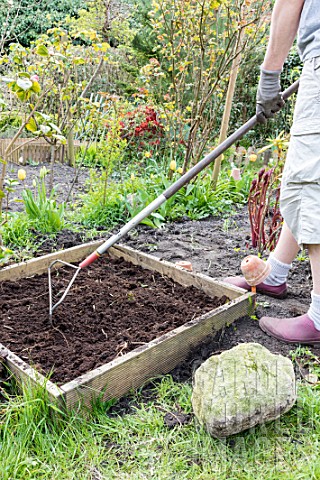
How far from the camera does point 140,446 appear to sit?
186cm

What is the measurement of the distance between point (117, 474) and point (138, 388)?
0.49 metres

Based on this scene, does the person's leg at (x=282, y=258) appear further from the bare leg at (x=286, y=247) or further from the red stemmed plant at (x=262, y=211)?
the red stemmed plant at (x=262, y=211)

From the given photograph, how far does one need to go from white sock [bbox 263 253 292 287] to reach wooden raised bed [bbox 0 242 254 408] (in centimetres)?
34

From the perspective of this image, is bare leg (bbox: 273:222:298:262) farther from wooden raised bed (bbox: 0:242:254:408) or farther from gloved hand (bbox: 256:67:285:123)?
gloved hand (bbox: 256:67:285:123)

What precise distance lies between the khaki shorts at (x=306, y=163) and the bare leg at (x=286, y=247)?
0.38 meters

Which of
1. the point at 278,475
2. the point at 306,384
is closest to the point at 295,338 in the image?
the point at 306,384

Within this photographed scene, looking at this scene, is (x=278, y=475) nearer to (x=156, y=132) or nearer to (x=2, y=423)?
(x=2, y=423)

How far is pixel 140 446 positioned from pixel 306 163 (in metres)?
1.47

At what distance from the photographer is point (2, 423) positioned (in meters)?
1.90

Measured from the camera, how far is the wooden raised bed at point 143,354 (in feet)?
6.37

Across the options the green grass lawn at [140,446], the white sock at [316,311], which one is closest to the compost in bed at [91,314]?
the green grass lawn at [140,446]

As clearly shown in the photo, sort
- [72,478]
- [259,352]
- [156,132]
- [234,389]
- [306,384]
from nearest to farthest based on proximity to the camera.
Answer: [72,478] → [234,389] → [259,352] → [306,384] → [156,132]

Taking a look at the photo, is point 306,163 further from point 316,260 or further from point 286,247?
point 286,247

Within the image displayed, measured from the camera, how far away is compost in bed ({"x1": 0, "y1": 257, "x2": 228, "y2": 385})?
2.27 metres
